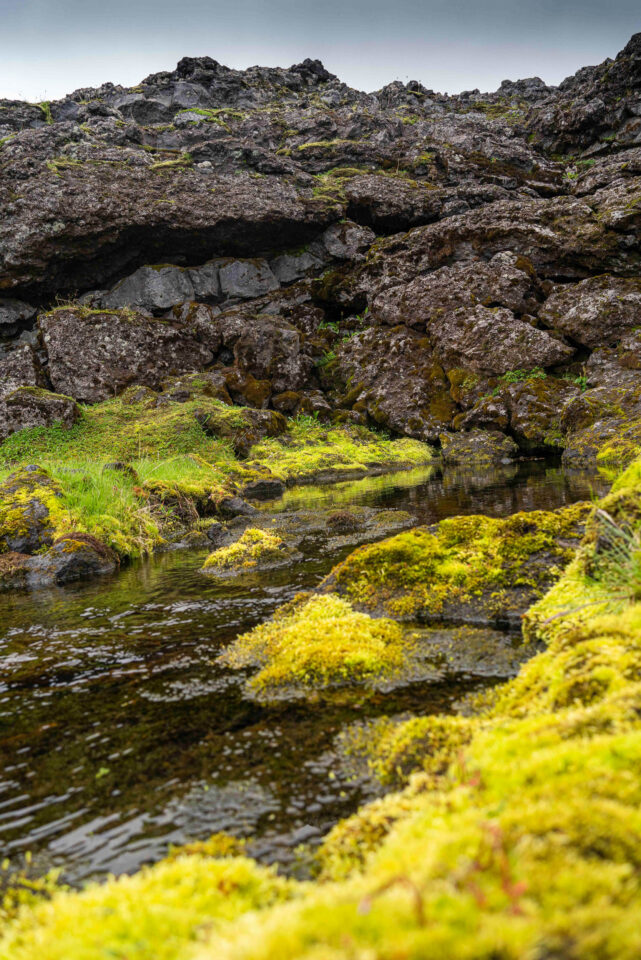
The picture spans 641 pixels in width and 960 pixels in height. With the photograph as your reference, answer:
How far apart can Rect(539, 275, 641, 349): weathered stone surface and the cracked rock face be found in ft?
0.48

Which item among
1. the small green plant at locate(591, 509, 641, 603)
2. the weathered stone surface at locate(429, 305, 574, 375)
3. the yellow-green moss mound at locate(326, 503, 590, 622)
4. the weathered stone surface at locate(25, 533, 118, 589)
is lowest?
the weathered stone surface at locate(25, 533, 118, 589)

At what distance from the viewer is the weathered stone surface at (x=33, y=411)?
91.3 feet

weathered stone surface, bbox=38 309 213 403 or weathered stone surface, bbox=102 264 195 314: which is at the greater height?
weathered stone surface, bbox=102 264 195 314

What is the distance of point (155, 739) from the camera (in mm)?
4426

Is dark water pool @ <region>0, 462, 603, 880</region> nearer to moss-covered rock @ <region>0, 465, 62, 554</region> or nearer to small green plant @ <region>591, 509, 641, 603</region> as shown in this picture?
small green plant @ <region>591, 509, 641, 603</region>

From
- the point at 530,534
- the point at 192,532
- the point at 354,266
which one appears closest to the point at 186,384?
the point at 354,266

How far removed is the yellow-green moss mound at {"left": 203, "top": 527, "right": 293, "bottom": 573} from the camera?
10648 mm

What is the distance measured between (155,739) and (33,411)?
28.3 meters

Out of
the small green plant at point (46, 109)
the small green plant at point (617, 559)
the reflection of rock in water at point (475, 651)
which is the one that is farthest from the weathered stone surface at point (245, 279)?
the small green plant at point (617, 559)

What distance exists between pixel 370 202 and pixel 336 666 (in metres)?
47.3

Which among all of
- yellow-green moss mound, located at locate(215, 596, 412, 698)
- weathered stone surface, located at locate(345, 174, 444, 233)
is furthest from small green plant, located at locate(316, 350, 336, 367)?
yellow-green moss mound, located at locate(215, 596, 412, 698)

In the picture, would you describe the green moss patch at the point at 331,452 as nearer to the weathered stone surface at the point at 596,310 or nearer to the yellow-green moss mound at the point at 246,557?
the weathered stone surface at the point at 596,310

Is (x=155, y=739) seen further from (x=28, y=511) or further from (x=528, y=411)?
(x=528, y=411)

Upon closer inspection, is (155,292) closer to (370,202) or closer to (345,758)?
(370,202)
